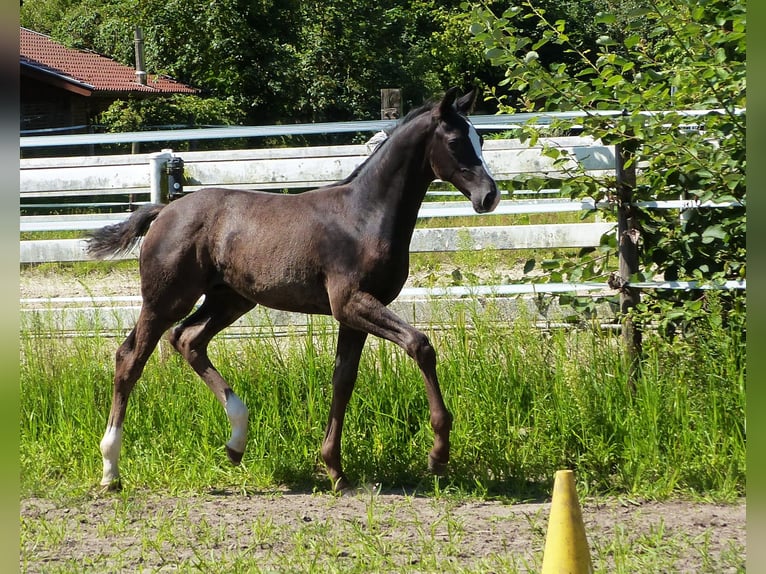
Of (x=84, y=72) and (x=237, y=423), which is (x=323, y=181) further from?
(x=84, y=72)

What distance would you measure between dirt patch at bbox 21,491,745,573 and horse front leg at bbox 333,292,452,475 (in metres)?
0.36

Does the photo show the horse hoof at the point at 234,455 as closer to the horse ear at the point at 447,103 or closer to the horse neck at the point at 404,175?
the horse neck at the point at 404,175

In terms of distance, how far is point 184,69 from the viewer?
30.7m

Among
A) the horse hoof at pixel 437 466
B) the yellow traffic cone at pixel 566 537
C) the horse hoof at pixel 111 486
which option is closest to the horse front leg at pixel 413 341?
the horse hoof at pixel 437 466

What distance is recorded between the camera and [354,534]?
4.54 m

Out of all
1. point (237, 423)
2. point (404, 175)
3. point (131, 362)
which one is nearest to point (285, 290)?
point (237, 423)

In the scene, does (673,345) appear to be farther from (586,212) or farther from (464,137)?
(464,137)

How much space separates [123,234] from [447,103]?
2.33 meters

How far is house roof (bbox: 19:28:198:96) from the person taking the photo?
85.9 feet

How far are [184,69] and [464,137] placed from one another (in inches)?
1078

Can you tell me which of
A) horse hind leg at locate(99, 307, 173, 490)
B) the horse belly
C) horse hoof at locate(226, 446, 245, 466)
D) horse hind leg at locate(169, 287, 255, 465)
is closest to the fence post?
the horse belly

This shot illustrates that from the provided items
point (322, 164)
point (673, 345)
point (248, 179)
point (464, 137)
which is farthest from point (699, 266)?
point (248, 179)

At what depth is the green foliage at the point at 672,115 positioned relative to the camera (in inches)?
226

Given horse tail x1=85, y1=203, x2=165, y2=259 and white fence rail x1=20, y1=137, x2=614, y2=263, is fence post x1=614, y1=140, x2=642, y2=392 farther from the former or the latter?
horse tail x1=85, y1=203, x2=165, y2=259
